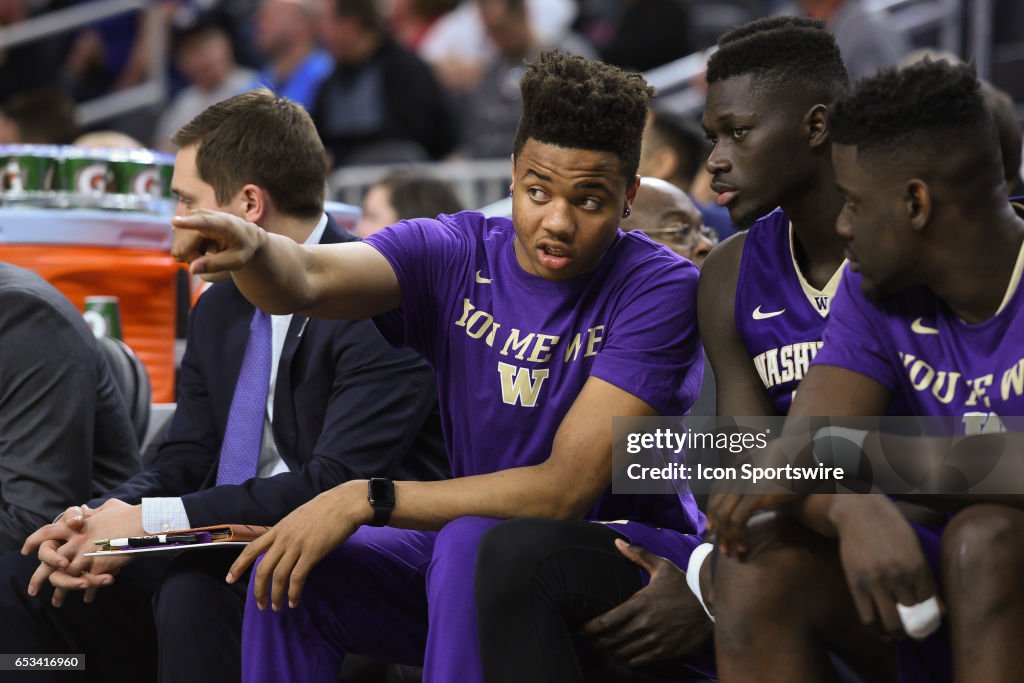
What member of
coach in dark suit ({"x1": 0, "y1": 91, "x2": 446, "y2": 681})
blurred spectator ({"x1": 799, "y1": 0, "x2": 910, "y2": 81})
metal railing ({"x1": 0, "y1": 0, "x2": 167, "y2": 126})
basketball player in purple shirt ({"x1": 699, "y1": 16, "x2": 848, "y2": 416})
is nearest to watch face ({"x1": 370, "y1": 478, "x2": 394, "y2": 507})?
coach in dark suit ({"x1": 0, "y1": 91, "x2": 446, "y2": 681})

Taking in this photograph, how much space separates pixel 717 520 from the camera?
2.27 metres

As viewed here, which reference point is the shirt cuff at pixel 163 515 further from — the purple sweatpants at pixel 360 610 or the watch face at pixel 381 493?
the watch face at pixel 381 493

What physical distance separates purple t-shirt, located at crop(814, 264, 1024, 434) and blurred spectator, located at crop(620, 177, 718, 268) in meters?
1.32

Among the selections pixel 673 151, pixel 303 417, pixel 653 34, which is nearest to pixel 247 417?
pixel 303 417

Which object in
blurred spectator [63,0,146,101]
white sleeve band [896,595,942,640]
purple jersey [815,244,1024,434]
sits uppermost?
blurred spectator [63,0,146,101]

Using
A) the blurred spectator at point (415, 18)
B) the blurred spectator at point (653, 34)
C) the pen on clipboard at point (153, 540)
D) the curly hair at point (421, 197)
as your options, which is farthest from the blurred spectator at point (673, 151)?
the blurred spectator at point (415, 18)

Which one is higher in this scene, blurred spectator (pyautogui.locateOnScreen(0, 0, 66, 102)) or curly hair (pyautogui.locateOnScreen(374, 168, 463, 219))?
blurred spectator (pyautogui.locateOnScreen(0, 0, 66, 102))

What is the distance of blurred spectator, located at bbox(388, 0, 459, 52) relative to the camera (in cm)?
835

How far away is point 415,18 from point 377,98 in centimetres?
120

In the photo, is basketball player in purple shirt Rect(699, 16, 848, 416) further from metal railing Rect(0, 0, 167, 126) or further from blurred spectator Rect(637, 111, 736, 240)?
metal railing Rect(0, 0, 167, 126)

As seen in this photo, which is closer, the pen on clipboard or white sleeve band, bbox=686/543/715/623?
white sleeve band, bbox=686/543/715/623

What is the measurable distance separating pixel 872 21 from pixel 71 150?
3.63 meters

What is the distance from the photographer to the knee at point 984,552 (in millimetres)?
2023

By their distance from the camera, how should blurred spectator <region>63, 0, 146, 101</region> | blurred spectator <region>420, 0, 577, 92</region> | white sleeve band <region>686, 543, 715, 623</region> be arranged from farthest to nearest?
1. blurred spectator <region>63, 0, 146, 101</region>
2. blurred spectator <region>420, 0, 577, 92</region>
3. white sleeve band <region>686, 543, 715, 623</region>
